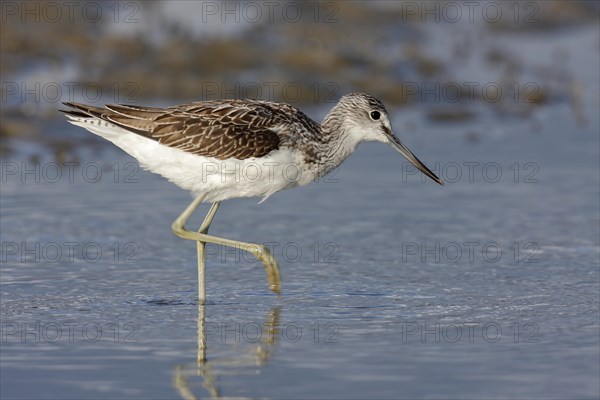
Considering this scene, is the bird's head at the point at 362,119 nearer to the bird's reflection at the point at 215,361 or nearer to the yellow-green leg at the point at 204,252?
the yellow-green leg at the point at 204,252

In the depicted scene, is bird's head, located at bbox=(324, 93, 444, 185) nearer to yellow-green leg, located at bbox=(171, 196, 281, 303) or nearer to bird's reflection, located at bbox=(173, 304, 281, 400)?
yellow-green leg, located at bbox=(171, 196, 281, 303)

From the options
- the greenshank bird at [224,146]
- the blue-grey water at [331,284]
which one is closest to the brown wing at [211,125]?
the greenshank bird at [224,146]

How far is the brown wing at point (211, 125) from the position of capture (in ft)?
31.3

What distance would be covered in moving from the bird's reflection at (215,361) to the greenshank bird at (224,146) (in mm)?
967

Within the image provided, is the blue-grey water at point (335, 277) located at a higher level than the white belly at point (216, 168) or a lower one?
lower

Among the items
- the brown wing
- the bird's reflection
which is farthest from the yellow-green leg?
the bird's reflection

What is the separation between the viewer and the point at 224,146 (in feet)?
31.4

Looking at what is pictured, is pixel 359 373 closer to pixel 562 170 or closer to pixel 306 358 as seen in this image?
pixel 306 358

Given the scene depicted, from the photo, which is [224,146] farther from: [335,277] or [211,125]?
[335,277]

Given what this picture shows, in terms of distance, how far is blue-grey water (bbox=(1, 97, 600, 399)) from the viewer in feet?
24.5

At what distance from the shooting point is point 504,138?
14695 millimetres

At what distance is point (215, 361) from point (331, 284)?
2.06m

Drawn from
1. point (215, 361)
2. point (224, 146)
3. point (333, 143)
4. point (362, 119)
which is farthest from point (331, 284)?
point (215, 361)

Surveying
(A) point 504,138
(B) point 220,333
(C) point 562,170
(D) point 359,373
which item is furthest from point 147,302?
(A) point 504,138
